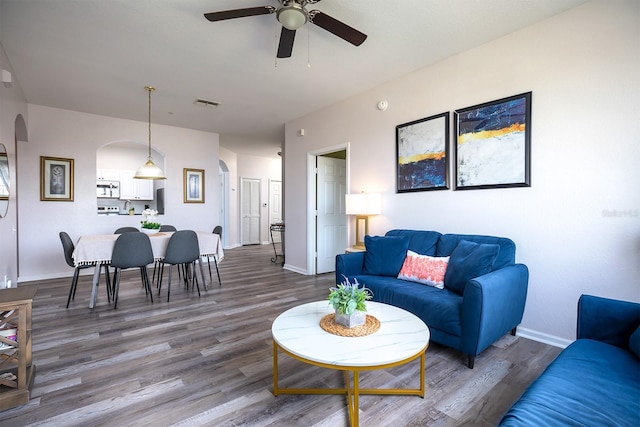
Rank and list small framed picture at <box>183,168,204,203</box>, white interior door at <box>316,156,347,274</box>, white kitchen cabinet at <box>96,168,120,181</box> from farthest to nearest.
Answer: white kitchen cabinet at <box>96,168,120,181</box> → small framed picture at <box>183,168,204,203</box> → white interior door at <box>316,156,347,274</box>

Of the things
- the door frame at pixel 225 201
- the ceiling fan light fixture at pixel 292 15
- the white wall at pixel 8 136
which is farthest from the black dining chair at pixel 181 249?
the door frame at pixel 225 201

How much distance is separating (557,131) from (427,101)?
1318mm

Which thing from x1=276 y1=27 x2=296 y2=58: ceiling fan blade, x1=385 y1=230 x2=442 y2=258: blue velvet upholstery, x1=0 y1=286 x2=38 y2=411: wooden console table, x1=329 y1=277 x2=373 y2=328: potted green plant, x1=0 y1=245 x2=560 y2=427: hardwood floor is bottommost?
x1=0 y1=245 x2=560 y2=427: hardwood floor

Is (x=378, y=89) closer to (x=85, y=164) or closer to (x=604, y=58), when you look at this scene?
(x=604, y=58)

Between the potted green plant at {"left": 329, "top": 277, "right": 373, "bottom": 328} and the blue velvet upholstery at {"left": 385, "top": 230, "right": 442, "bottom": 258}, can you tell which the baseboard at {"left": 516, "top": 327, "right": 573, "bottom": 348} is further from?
the potted green plant at {"left": 329, "top": 277, "right": 373, "bottom": 328}

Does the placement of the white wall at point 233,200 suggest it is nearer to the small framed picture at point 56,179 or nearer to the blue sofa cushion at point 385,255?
the small framed picture at point 56,179

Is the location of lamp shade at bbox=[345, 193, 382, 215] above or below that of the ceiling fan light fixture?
below

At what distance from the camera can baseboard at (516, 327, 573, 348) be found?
248 cm

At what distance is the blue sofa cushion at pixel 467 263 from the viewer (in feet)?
7.91

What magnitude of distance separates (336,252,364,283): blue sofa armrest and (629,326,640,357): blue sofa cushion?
2.08m

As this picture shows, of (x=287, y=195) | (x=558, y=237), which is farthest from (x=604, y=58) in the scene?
(x=287, y=195)

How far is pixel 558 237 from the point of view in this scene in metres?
2.51

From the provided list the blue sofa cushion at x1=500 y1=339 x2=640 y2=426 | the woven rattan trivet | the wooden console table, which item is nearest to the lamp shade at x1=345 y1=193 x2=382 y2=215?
the woven rattan trivet

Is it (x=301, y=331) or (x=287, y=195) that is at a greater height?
(x=287, y=195)
